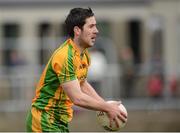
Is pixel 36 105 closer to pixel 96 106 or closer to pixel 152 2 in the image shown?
pixel 96 106

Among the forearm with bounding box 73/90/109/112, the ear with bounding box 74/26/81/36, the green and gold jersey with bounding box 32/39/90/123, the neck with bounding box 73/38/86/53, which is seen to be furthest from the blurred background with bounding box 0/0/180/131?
the forearm with bounding box 73/90/109/112

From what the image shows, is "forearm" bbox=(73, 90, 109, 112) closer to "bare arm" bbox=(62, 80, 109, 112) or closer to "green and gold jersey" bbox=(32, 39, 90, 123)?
"bare arm" bbox=(62, 80, 109, 112)

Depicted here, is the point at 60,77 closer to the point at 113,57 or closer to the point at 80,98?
the point at 80,98

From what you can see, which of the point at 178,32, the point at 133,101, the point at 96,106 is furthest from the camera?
the point at 178,32

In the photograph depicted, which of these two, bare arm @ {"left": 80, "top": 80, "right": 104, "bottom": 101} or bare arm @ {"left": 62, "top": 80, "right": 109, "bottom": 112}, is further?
bare arm @ {"left": 80, "top": 80, "right": 104, "bottom": 101}

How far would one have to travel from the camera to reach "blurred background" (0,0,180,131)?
Answer: 2162cm

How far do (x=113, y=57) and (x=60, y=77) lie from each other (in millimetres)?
17912

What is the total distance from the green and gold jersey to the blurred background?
32.1 ft

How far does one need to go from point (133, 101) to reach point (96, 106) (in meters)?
15.0

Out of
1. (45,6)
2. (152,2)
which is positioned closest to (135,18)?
(152,2)

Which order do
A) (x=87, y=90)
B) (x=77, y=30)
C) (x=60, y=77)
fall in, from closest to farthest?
(x=60, y=77) < (x=77, y=30) < (x=87, y=90)

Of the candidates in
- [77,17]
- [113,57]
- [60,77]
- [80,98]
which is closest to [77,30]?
[77,17]

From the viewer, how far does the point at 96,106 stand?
27.2 feet

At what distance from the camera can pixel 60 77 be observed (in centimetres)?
846
